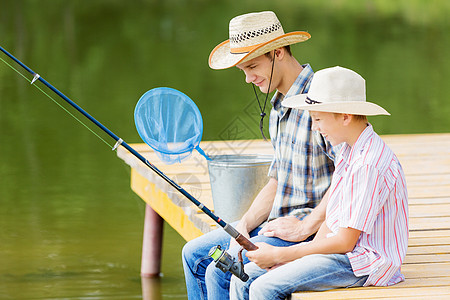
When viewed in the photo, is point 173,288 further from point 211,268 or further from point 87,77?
point 87,77

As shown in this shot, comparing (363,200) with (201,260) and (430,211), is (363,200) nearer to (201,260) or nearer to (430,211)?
(201,260)

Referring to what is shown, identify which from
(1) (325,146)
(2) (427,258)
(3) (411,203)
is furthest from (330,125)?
(3) (411,203)

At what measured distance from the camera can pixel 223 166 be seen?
115 inches

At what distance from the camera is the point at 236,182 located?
116 inches

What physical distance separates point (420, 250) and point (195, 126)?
0.87 m

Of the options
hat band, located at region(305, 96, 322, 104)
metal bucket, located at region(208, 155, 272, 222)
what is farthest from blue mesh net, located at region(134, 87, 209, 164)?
hat band, located at region(305, 96, 322, 104)

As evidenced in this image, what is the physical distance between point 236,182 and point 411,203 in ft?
2.93

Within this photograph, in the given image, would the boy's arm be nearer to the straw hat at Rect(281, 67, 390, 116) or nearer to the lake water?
the straw hat at Rect(281, 67, 390, 116)

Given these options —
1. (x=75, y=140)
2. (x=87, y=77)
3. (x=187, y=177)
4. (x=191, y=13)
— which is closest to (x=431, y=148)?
(x=187, y=177)

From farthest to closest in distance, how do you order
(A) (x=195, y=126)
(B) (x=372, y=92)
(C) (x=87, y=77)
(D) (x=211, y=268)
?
(C) (x=87, y=77), (B) (x=372, y=92), (A) (x=195, y=126), (D) (x=211, y=268)

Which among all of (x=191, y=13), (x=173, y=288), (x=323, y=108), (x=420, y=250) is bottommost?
(x=173, y=288)

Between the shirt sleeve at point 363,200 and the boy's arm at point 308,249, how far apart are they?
0.04 m

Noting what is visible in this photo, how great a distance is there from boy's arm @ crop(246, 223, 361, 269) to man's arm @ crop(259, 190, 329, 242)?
0.09 meters

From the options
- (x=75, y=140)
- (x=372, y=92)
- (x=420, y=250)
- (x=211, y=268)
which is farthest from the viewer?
(x=372, y=92)
